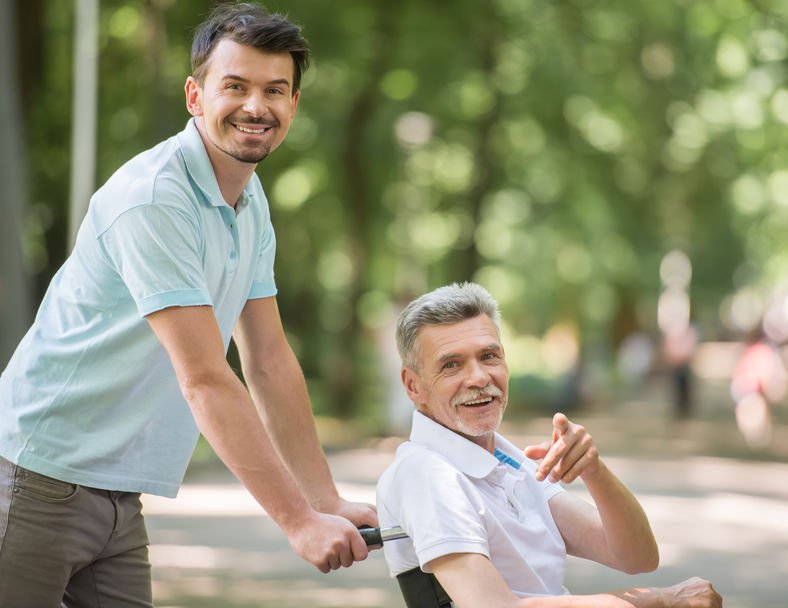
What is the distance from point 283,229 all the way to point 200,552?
11.8 m

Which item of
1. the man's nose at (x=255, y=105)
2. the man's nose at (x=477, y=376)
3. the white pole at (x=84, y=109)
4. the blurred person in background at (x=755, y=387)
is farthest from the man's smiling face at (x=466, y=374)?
the blurred person in background at (x=755, y=387)

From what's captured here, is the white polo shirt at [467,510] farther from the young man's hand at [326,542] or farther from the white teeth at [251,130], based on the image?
the white teeth at [251,130]

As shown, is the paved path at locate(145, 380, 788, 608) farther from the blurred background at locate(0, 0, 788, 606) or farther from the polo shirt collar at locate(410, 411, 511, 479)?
the polo shirt collar at locate(410, 411, 511, 479)

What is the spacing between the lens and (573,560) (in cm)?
942

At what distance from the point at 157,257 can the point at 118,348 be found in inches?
11.5

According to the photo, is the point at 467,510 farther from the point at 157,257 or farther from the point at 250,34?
the point at 250,34

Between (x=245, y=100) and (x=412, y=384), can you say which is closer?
(x=245, y=100)

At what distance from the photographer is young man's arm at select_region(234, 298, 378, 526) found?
3.32 meters

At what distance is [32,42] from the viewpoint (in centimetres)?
1545

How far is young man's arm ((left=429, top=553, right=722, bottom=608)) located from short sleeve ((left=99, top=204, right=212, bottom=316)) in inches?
30.4

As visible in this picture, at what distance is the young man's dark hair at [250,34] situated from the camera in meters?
2.92

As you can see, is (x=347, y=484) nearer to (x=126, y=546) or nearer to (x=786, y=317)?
(x=126, y=546)

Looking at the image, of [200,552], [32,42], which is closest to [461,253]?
[32,42]

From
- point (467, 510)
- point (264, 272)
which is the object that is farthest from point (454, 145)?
point (467, 510)
